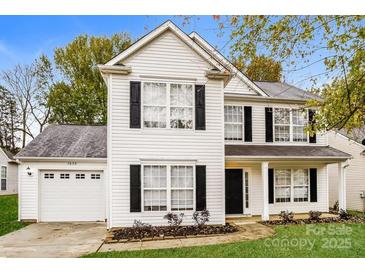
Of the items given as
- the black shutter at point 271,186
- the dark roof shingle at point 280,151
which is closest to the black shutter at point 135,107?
the dark roof shingle at point 280,151

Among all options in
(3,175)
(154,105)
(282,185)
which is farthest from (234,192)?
(3,175)

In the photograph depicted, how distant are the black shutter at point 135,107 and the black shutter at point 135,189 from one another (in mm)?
1260

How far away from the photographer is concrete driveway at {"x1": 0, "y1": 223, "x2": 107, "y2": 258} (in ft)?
19.8

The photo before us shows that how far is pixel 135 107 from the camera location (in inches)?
324

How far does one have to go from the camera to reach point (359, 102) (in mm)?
5508

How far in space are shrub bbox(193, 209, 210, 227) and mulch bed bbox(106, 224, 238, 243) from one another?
0.15 meters

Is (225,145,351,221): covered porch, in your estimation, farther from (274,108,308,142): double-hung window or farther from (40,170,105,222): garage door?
(40,170,105,222): garage door

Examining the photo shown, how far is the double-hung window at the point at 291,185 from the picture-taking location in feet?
35.1

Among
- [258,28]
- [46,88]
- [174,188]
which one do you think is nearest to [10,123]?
[46,88]

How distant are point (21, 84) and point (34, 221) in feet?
27.4

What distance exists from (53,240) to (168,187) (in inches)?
128

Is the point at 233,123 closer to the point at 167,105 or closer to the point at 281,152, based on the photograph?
the point at 281,152
